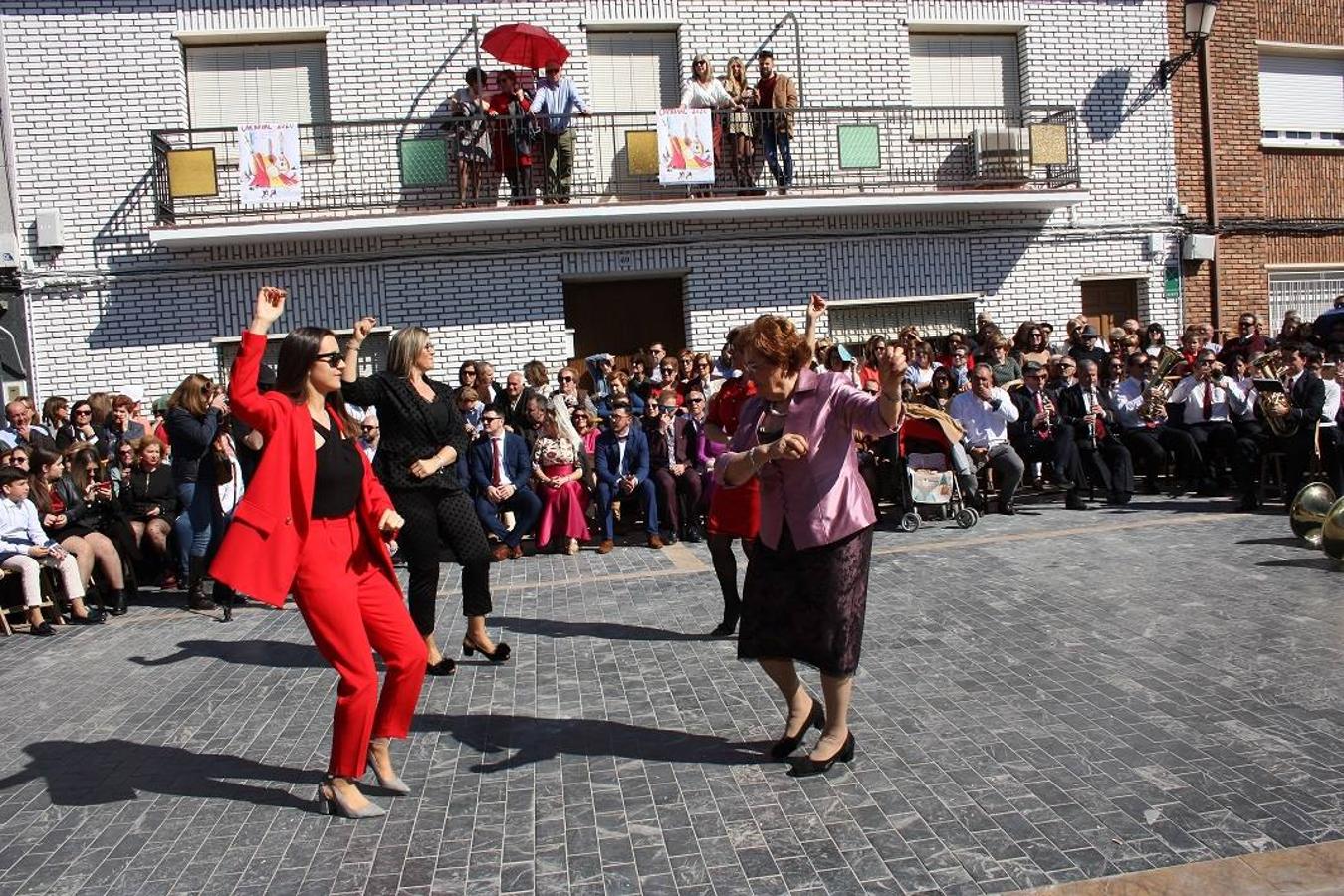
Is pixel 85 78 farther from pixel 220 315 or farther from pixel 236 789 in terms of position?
pixel 236 789

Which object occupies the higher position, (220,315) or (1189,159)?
(1189,159)

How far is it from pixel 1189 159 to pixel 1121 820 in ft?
53.3

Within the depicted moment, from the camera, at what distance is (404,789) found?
524 centimetres

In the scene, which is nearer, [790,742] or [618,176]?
[790,742]

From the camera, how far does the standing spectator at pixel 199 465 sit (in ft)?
34.9

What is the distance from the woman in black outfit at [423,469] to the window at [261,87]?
33.8 feet

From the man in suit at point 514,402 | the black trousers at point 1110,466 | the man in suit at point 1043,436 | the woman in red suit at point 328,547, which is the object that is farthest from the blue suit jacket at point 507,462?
the woman in red suit at point 328,547

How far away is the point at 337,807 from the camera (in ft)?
16.6

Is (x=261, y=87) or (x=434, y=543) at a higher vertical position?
(x=261, y=87)

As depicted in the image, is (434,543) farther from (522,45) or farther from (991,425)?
(522,45)

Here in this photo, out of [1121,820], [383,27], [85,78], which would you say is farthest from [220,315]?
[1121,820]

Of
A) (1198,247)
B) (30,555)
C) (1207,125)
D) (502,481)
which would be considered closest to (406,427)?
(30,555)

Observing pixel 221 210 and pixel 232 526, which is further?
pixel 221 210

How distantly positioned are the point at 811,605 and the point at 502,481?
23.9ft
